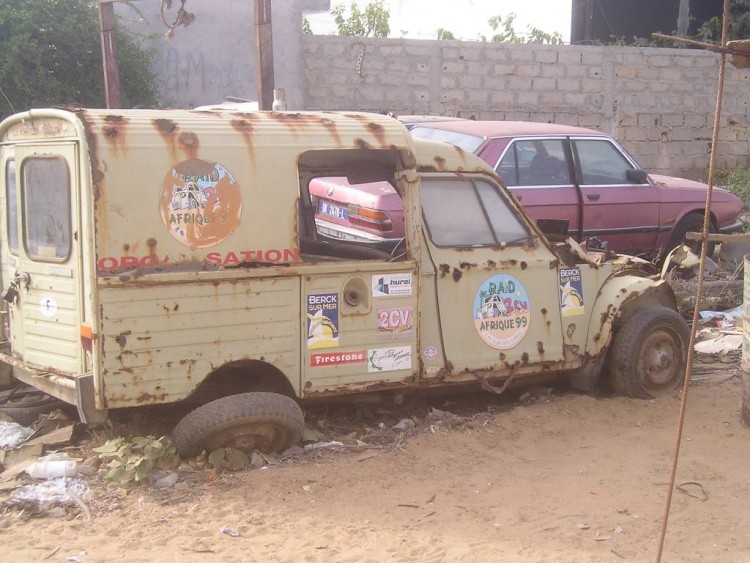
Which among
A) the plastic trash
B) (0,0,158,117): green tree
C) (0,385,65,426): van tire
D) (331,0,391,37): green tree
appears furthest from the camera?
(331,0,391,37): green tree

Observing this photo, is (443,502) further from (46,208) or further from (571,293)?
(46,208)

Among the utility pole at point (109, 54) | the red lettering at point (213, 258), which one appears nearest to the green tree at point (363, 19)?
the utility pole at point (109, 54)

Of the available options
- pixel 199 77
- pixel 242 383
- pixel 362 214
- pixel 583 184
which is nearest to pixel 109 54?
pixel 199 77

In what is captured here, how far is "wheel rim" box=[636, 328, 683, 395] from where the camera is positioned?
5.99 m

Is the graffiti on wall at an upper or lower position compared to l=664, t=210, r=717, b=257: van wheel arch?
upper

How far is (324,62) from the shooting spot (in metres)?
12.7

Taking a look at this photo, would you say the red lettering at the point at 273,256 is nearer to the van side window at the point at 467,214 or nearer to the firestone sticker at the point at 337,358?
the firestone sticker at the point at 337,358

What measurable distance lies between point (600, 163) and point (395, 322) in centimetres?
459

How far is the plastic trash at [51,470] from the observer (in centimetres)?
438

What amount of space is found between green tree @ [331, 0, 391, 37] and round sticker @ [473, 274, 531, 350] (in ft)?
42.1

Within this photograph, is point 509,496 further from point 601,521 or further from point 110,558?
point 110,558

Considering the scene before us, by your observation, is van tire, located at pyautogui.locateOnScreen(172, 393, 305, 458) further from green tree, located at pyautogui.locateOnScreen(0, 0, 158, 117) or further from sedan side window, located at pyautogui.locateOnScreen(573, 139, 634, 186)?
green tree, located at pyautogui.locateOnScreen(0, 0, 158, 117)

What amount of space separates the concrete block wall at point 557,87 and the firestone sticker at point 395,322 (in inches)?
326

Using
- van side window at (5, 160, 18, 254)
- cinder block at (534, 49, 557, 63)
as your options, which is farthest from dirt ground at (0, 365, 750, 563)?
cinder block at (534, 49, 557, 63)
